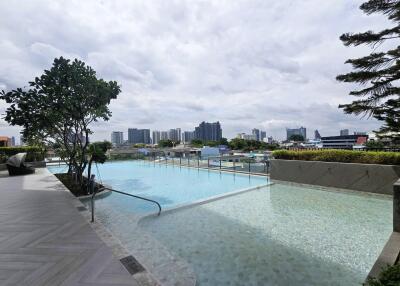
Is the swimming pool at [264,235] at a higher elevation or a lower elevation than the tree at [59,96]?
lower

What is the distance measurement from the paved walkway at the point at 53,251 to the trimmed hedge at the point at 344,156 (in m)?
8.00

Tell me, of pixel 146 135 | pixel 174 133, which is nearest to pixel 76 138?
pixel 146 135

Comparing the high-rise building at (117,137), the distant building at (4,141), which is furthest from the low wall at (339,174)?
the high-rise building at (117,137)

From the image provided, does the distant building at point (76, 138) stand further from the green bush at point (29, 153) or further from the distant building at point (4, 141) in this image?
the distant building at point (4, 141)

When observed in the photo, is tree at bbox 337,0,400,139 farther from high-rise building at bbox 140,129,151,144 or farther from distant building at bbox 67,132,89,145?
high-rise building at bbox 140,129,151,144

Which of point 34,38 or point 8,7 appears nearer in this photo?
point 8,7

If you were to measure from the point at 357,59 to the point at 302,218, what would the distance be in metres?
3.62

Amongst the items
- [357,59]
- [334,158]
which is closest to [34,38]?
[357,59]

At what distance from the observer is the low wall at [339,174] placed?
22.7ft

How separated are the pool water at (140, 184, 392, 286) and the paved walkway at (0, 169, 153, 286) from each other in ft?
3.80

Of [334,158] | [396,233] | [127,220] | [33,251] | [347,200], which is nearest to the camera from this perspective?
[33,251]

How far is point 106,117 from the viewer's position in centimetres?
923

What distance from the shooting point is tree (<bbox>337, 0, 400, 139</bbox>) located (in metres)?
3.74

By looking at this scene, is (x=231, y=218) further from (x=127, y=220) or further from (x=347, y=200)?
(x=347, y=200)
